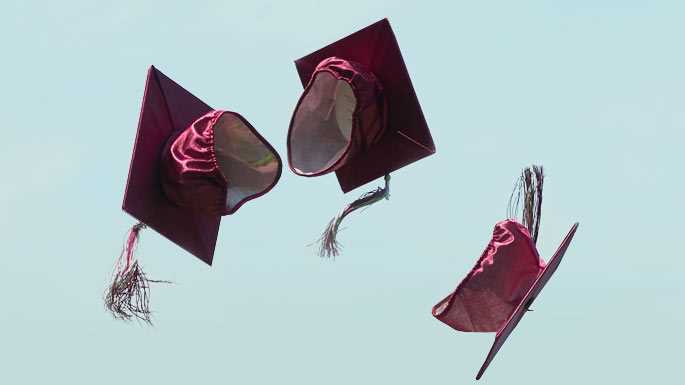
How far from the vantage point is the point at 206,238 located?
16766 millimetres

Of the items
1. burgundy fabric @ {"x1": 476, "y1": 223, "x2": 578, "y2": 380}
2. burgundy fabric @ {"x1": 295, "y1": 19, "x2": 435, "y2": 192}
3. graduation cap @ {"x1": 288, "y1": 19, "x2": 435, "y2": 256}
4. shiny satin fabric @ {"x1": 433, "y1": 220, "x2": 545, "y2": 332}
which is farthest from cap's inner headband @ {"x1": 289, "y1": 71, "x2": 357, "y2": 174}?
burgundy fabric @ {"x1": 476, "y1": 223, "x2": 578, "y2": 380}

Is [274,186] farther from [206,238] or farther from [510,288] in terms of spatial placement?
[510,288]

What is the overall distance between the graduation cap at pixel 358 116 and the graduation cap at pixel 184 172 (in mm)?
358

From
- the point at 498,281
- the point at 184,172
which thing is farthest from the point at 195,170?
the point at 498,281

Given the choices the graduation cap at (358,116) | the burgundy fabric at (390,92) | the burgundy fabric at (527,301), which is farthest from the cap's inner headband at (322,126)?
the burgundy fabric at (527,301)

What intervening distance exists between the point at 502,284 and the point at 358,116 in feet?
5.33

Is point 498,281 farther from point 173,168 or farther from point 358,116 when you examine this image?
point 173,168

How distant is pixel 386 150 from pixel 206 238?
4.92 feet

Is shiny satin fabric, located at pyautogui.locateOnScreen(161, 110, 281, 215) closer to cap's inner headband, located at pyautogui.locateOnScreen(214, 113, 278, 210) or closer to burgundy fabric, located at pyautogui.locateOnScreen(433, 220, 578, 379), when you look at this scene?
cap's inner headband, located at pyautogui.locateOnScreen(214, 113, 278, 210)

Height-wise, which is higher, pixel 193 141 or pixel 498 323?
pixel 193 141

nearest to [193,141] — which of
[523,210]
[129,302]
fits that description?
[129,302]

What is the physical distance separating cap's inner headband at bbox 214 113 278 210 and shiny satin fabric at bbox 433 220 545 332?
5.46ft

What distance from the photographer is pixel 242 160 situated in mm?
16531

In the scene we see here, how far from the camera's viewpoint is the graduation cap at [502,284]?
15.9 metres
